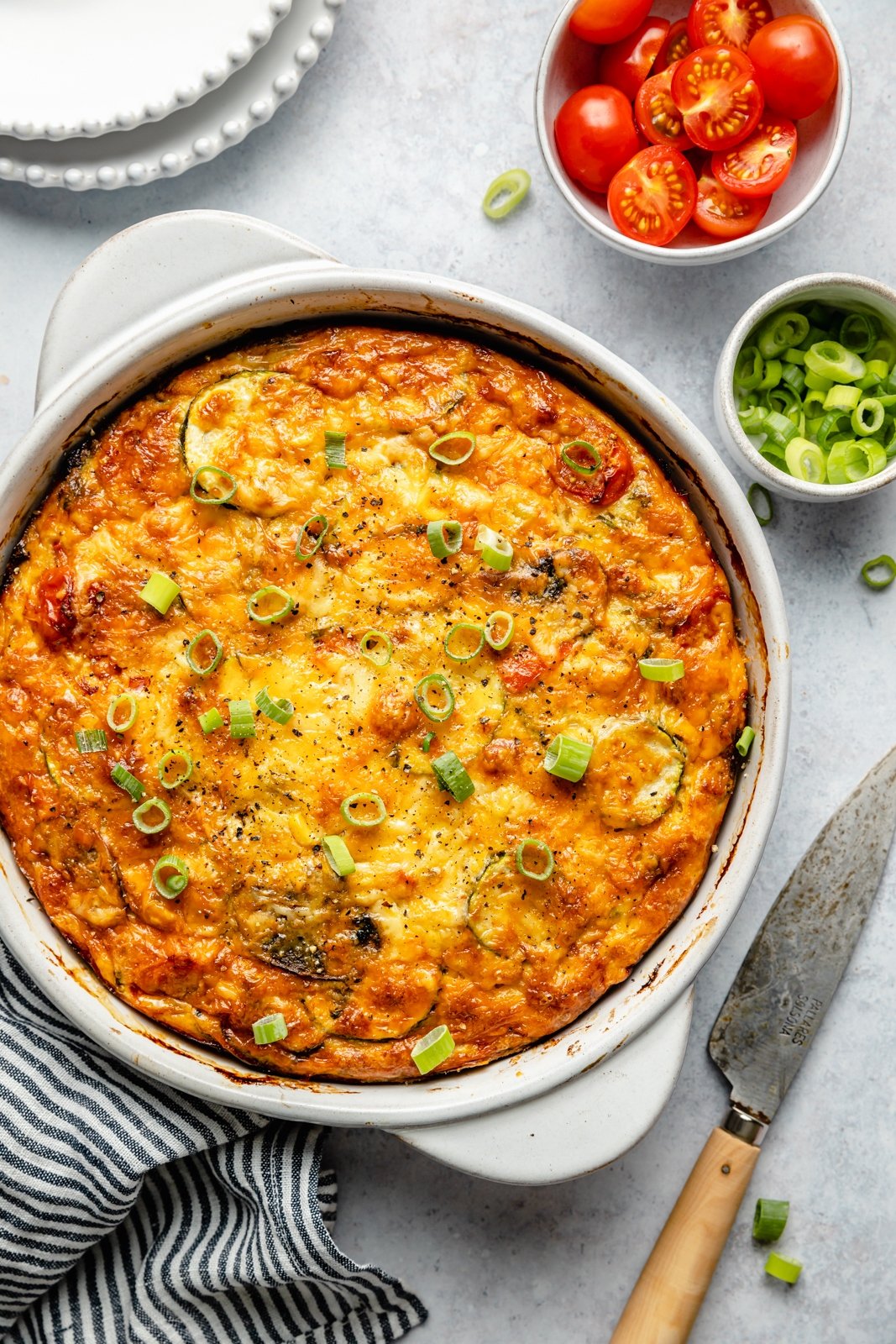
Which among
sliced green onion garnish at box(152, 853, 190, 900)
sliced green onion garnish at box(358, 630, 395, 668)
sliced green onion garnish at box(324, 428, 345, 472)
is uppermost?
sliced green onion garnish at box(324, 428, 345, 472)

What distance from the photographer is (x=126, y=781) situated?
289 centimetres

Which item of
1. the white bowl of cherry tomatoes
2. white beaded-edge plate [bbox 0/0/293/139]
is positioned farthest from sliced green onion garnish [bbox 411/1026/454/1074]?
white beaded-edge plate [bbox 0/0/293/139]

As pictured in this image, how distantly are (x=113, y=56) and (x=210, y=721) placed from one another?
2.06 meters

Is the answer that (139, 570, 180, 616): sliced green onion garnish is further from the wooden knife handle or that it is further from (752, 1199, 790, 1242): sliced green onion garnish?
(752, 1199, 790, 1242): sliced green onion garnish

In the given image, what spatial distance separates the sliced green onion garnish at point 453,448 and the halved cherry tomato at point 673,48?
1.38 meters

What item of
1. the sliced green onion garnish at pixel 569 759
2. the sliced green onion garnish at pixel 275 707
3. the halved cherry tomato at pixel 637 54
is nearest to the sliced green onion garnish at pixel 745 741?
the sliced green onion garnish at pixel 569 759

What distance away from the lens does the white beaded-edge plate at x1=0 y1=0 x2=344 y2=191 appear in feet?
11.0

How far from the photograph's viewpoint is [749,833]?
293 cm

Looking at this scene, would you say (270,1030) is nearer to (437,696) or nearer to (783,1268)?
(437,696)

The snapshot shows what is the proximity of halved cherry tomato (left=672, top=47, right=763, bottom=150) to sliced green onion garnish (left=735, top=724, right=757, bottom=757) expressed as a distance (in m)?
1.70

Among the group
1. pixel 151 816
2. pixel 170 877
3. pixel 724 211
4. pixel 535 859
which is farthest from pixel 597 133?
pixel 170 877

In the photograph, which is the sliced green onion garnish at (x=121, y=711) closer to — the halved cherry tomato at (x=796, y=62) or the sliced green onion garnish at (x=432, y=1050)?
the sliced green onion garnish at (x=432, y=1050)

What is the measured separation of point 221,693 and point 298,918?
2.01 ft

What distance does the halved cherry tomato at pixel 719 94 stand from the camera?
3236 mm
